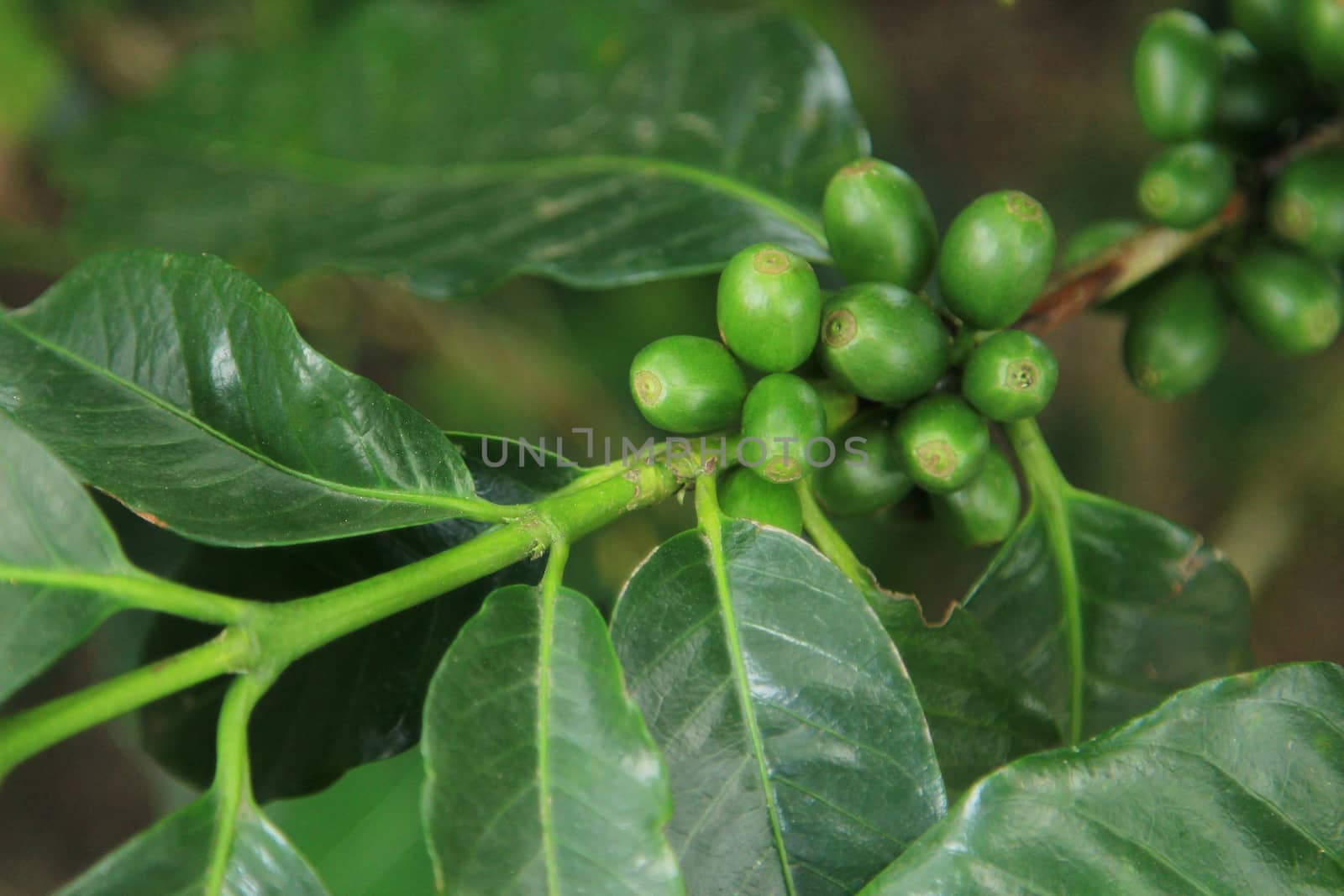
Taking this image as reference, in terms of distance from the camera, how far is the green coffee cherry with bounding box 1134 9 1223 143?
1.30 meters

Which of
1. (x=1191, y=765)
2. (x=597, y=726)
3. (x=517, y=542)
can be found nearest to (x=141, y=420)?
(x=517, y=542)

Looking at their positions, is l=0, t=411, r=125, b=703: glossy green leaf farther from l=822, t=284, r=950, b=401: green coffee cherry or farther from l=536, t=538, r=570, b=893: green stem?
l=822, t=284, r=950, b=401: green coffee cherry

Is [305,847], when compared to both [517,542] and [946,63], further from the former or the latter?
[946,63]

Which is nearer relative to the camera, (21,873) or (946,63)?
(21,873)

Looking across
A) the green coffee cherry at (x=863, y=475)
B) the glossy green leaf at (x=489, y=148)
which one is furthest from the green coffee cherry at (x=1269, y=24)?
the green coffee cherry at (x=863, y=475)

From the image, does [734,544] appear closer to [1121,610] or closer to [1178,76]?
[1121,610]

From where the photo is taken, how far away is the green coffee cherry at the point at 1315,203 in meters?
1.25

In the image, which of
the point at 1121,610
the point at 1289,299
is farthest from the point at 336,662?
the point at 1289,299

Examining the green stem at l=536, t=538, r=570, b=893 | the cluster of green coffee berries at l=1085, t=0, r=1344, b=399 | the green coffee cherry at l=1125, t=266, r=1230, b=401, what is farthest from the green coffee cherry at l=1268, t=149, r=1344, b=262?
the green stem at l=536, t=538, r=570, b=893

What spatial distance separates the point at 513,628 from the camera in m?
0.86

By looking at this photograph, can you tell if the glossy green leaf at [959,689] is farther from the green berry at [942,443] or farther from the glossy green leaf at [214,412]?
the glossy green leaf at [214,412]

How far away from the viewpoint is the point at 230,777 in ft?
2.72

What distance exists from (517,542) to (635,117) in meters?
0.89

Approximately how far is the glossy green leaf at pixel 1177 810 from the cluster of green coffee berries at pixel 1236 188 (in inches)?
20.6
